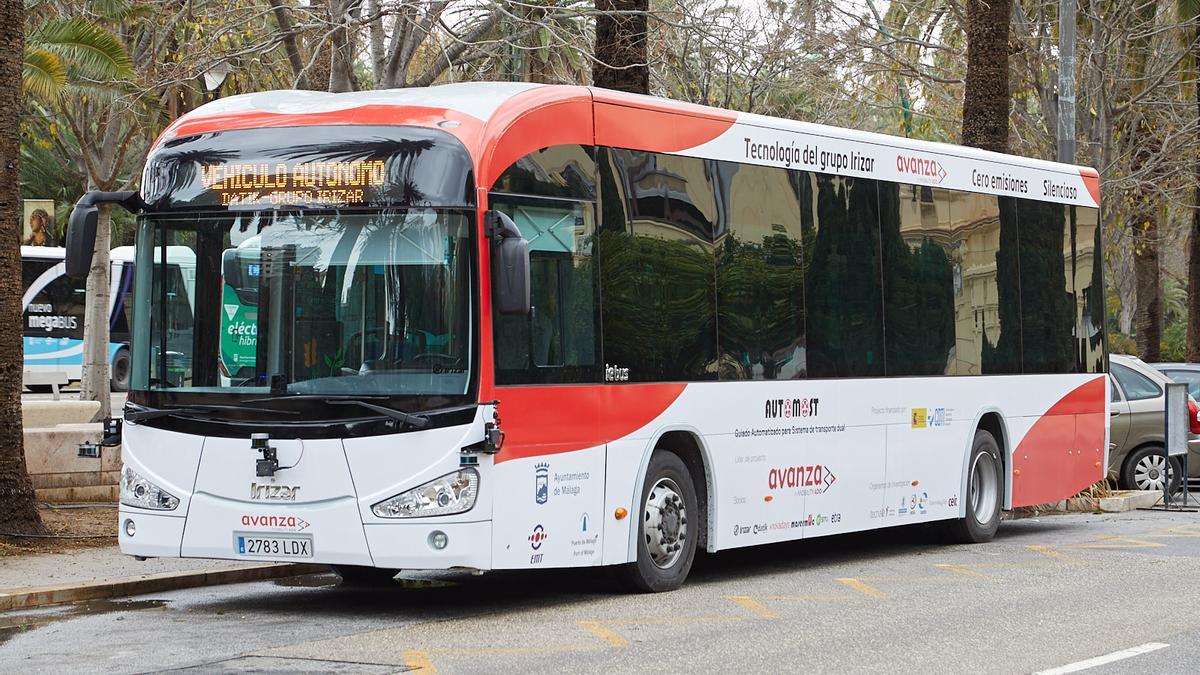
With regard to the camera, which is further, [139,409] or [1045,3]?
[1045,3]

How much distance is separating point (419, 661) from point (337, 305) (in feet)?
7.75

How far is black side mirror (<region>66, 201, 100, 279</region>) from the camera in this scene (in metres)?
9.88

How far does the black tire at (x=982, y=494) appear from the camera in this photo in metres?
15.3

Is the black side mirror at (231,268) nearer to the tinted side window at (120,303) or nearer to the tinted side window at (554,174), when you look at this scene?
the tinted side window at (554,174)

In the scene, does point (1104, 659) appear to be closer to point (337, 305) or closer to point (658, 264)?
point (658, 264)

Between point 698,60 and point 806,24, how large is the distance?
1.73 meters

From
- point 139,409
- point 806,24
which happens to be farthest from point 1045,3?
point 139,409

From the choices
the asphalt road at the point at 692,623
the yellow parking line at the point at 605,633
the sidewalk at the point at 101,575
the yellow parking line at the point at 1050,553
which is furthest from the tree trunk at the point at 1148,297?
the yellow parking line at the point at 605,633

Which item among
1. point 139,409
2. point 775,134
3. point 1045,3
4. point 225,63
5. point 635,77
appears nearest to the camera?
point 139,409

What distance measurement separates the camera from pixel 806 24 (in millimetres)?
24750

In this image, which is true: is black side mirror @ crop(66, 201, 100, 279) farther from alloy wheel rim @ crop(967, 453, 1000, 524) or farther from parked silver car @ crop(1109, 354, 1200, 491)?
parked silver car @ crop(1109, 354, 1200, 491)

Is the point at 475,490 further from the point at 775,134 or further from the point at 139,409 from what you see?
the point at 775,134

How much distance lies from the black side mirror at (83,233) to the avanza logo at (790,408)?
4.78 metres

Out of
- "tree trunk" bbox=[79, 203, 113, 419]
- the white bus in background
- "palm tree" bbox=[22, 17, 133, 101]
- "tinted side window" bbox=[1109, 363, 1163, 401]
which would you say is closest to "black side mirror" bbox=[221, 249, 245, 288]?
"tree trunk" bbox=[79, 203, 113, 419]
